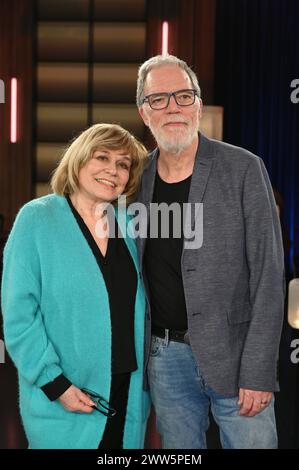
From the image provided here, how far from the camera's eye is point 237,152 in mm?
1498

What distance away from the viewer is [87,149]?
4.98 ft

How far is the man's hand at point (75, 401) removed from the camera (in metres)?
1.46

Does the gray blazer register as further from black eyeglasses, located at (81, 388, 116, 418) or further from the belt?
black eyeglasses, located at (81, 388, 116, 418)

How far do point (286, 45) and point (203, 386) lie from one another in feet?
17.3

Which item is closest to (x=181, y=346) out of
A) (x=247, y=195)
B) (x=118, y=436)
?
(x=118, y=436)

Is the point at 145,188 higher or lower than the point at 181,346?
higher

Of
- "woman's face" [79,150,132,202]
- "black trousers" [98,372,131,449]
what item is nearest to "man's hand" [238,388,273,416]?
"black trousers" [98,372,131,449]

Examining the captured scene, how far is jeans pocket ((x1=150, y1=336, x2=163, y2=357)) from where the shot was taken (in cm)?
157

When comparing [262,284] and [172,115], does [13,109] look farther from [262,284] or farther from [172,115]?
[262,284]

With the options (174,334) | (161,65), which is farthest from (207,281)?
(161,65)

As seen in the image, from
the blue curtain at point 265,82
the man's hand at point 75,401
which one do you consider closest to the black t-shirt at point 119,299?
the man's hand at point 75,401

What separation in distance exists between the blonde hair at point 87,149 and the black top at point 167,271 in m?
0.14

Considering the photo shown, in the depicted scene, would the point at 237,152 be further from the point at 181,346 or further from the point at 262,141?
the point at 262,141
